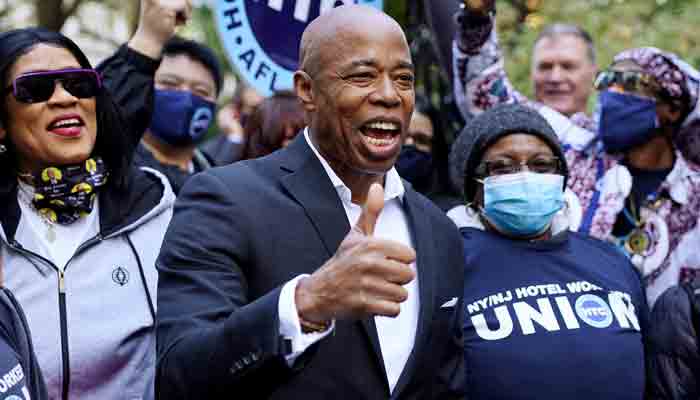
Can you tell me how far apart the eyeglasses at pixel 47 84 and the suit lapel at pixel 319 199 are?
3.54 ft

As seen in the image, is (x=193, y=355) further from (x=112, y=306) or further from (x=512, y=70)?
(x=512, y=70)

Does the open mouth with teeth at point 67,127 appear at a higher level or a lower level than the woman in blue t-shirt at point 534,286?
higher

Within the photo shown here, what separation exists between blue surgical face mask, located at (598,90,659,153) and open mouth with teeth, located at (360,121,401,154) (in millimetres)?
2473

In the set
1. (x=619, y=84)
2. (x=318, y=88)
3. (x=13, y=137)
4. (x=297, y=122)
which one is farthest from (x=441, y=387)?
(x=619, y=84)

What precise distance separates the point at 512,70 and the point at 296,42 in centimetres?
504

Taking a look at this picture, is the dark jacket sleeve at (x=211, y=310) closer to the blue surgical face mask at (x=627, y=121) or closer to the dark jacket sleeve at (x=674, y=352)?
the dark jacket sleeve at (x=674, y=352)

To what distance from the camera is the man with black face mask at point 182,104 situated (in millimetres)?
5547

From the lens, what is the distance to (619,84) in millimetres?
5246

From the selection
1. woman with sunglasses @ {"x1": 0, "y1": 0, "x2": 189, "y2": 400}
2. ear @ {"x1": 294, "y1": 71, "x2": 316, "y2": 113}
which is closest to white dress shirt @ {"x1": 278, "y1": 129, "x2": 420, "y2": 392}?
ear @ {"x1": 294, "y1": 71, "x2": 316, "y2": 113}

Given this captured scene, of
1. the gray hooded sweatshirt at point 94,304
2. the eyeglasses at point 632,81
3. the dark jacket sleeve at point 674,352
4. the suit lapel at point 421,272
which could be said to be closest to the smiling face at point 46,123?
the gray hooded sweatshirt at point 94,304

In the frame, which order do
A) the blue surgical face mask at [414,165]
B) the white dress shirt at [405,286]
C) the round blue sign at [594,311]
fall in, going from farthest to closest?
the blue surgical face mask at [414,165]
the round blue sign at [594,311]
the white dress shirt at [405,286]

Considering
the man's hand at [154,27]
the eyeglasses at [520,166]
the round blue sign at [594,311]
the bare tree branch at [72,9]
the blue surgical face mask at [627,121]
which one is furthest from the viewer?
the bare tree branch at [72,9]

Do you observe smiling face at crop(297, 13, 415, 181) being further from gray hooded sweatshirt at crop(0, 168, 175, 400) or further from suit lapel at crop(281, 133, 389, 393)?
gray hooded sweatshirt at crop(0, 168, 175, 400)

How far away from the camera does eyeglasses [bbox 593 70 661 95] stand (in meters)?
5.20
